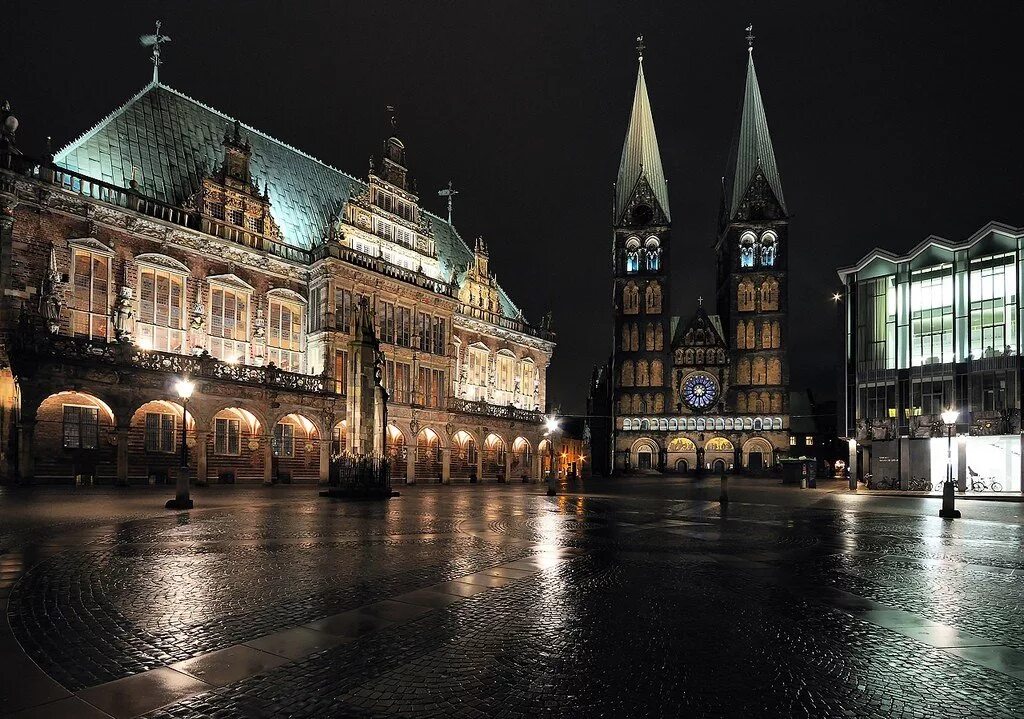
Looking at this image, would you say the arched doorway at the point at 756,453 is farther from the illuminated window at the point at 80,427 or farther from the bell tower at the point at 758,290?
the illuminated window at the point at 80,427

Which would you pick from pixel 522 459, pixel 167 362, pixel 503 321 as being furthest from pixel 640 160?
pixel 167 362

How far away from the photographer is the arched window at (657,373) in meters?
94.9

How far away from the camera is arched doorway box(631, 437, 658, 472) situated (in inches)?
3711

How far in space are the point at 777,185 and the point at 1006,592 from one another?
317 ft

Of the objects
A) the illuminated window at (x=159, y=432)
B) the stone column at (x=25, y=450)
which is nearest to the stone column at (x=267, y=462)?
the illuminated window at (x=159, y=432)

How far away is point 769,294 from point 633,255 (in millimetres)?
19192

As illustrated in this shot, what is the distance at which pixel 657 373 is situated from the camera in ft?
312

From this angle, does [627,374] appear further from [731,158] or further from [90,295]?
[90,295]

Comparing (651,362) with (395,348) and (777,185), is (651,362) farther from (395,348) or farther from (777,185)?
(395,348)

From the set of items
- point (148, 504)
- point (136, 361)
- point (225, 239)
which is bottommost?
point (148, 504)

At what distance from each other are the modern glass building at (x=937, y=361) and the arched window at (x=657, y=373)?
38916 millimetres

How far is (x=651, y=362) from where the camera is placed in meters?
95.4

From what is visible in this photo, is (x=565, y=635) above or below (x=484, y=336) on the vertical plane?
below

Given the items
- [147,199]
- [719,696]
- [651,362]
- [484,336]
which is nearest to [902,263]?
[484,336]
